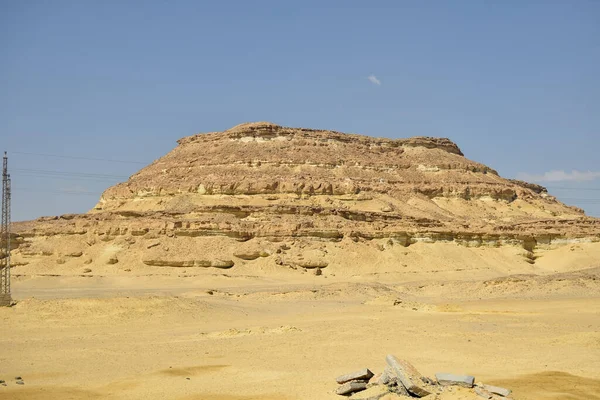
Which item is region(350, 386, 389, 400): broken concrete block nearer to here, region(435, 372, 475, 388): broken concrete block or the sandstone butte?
region(435, 372, 475, 388): broken concrete block

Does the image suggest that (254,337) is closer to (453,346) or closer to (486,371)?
(453,346)

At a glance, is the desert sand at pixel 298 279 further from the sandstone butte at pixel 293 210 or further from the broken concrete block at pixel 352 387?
the broken concrete block at pixel 352 387

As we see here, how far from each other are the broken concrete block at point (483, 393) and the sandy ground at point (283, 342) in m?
0.22

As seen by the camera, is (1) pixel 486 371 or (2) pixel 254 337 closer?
(1) pixel 486 371

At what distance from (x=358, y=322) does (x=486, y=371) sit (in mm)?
8440

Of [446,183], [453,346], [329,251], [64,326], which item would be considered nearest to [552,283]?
[329,251]

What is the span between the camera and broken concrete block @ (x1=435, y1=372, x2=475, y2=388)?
39.7 ft

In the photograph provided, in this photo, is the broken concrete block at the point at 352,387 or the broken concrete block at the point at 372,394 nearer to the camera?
the broken concrete block at the point at 372,394

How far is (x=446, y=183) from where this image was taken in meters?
75.5

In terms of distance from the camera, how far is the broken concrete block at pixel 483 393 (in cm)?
1171

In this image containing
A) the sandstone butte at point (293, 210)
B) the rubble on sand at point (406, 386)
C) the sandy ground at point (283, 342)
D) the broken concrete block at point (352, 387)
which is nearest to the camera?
the rubble on sand at point (406, 386)

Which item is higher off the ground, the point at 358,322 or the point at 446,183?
the point at 446,183

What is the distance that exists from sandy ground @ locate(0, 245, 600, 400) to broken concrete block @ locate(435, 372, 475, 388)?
0.23 meters

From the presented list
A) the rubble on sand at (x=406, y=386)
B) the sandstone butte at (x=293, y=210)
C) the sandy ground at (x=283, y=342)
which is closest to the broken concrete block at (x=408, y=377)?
the rubble on sand at (x=406, y=386)
